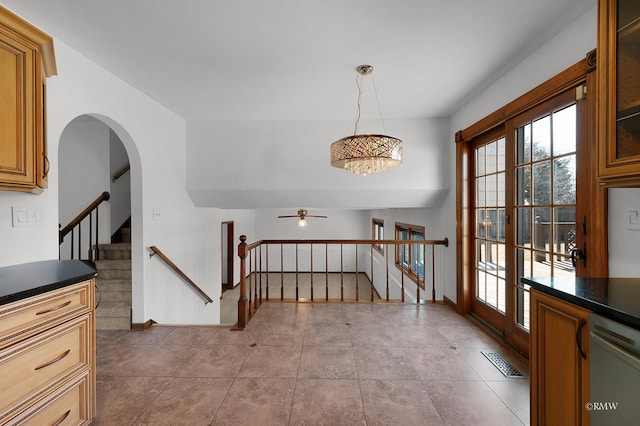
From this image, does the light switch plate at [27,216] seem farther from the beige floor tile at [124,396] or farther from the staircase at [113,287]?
the staircase at [113,287]

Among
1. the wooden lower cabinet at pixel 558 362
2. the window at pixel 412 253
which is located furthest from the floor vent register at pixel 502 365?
the window at pixel 412 253

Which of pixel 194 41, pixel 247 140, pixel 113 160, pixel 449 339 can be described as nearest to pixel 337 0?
pixel 194 41

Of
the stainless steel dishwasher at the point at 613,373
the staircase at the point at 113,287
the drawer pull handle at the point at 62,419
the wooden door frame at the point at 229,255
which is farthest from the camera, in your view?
the wooden door frame at the point at 229,255

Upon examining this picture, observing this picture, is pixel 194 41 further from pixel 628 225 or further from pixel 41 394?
pixel 628 225

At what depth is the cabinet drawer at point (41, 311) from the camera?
124cm

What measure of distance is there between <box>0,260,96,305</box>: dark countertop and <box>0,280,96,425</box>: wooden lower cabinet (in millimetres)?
37

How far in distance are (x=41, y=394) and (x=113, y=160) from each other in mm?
4156

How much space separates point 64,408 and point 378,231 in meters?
7.42

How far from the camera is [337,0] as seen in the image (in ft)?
5.67

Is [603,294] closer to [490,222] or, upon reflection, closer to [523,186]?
[523,186]

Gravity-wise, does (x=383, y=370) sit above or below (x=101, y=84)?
below

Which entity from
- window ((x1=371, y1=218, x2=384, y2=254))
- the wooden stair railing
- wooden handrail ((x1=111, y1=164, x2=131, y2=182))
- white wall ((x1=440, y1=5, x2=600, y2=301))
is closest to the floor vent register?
white wall ((x1=440, y1=5, x2=600, y2=301))

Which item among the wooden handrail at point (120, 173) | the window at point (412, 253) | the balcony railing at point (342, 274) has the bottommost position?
the balcony railing at point (342, 274)

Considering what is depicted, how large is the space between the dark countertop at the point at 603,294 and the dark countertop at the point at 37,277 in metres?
2.39
